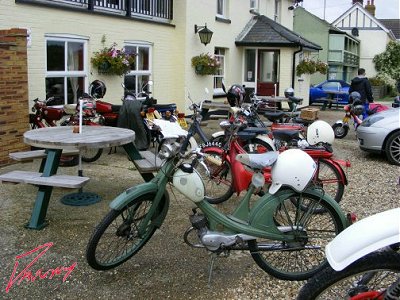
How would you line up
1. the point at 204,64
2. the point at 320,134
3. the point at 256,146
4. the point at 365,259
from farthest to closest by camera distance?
1. the point at 204,64
2. the point at 256,146
3. the point at 320,134
4. the point at 365,259

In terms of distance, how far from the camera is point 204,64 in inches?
546

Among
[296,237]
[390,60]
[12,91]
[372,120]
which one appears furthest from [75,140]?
[390,60]

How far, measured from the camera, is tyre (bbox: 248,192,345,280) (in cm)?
387

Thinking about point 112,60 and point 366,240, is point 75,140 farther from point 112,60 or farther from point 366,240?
point 112,60

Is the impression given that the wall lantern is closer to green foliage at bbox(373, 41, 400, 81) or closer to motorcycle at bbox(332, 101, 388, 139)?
motorcycle at bbox(332, 101, 388, 139)

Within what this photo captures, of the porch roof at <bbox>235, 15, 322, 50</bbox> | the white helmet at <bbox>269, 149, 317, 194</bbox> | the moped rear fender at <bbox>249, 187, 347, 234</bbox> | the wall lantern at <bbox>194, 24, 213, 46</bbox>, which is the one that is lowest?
the moped rear fender at <bbox>249, 187, 347, 234</bbox>

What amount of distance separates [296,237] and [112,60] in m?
7.54

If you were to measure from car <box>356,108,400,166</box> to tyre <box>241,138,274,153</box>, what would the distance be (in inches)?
131

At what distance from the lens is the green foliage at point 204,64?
13.9 m

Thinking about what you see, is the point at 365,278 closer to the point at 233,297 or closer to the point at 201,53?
the point at 233,297

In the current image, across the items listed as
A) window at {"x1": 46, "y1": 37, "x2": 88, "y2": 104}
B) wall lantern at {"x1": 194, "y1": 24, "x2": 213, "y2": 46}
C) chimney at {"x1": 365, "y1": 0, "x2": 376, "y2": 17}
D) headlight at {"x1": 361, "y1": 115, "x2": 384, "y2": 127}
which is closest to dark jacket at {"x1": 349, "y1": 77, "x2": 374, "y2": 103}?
wall lantern at {"x1": 194, "y1": 24, "x2": 213, "y2": 46}

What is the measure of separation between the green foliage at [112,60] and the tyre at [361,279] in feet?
28.0

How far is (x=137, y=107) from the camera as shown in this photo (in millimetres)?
8289

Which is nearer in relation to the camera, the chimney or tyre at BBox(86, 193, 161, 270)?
tyre at BBox(86, 193, 161, 270)
